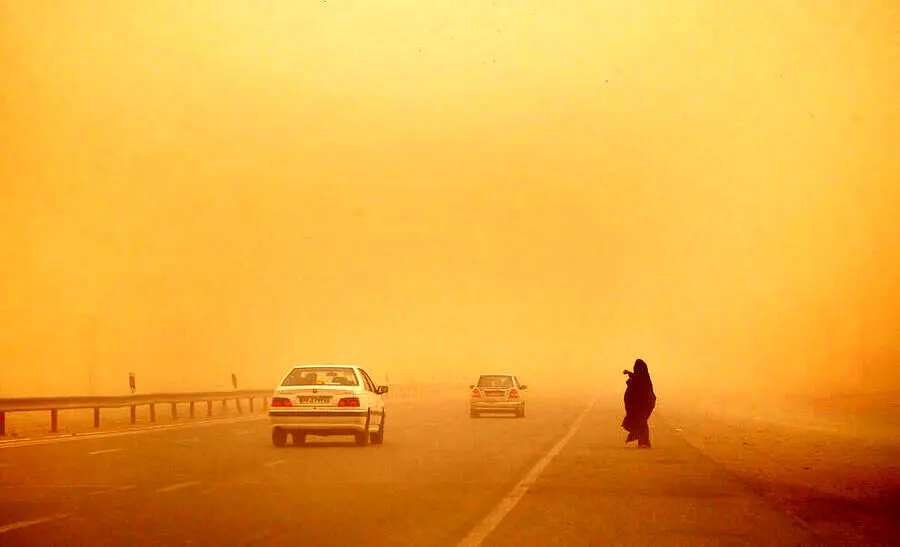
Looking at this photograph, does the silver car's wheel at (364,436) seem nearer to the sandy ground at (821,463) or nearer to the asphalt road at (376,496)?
the asphalt road at (376,496)

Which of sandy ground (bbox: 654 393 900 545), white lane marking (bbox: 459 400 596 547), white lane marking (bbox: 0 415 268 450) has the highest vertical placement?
white lane marking (bbox: 0 415 268 450)

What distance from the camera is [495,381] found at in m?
46.8

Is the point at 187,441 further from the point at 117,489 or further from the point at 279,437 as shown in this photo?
the point at 117,489

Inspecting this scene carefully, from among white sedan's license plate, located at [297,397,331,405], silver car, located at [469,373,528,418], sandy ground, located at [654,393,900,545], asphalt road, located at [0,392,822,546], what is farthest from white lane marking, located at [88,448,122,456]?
silver car, located at [469,373,528,418]

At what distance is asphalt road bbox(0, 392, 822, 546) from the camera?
11.4 metres

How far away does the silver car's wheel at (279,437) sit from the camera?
2571cm

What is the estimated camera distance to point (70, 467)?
65.5 feet

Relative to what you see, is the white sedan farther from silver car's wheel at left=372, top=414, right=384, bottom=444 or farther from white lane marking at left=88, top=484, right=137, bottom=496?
white lane marking at left=88, top=484, right=137, bottom=496

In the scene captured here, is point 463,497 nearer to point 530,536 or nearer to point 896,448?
point 530,536

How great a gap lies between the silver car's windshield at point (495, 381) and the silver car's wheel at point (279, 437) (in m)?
20.6


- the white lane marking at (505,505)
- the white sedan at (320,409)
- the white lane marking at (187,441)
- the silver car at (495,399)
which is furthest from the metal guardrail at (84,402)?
the white lane marking at (505,505)

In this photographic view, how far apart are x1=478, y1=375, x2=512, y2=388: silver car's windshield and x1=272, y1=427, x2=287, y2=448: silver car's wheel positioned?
67.6 feet

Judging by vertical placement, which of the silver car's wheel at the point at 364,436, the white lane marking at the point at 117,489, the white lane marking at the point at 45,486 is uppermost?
the silver car's wheel at the point at 364,436

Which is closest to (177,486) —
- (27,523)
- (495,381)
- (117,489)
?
(117,489)
